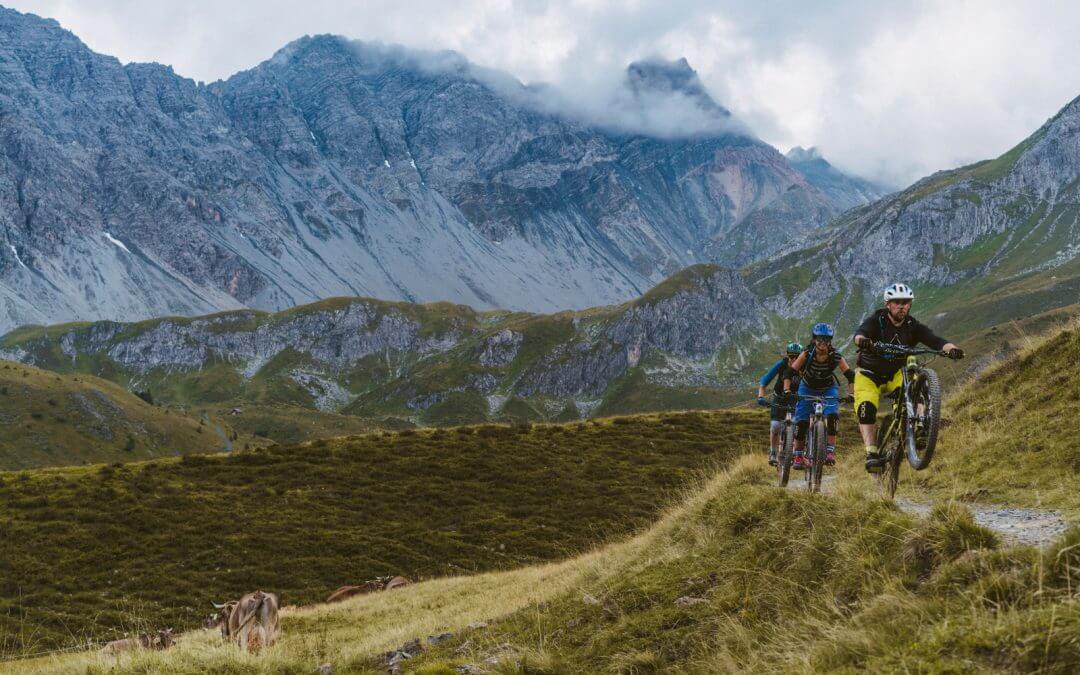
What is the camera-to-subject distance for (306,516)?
44.4 meters

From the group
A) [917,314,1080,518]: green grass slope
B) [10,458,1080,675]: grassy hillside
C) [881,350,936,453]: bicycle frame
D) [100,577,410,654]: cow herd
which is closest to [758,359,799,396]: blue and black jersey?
[881,350,936,453]: bicycle frame

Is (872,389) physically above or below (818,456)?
above

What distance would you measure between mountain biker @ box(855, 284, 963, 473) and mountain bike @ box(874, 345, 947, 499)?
217 mm

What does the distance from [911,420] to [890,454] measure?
101cm

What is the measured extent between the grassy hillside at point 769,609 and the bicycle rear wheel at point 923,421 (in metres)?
1.73

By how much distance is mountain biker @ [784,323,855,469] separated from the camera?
15.9 meters

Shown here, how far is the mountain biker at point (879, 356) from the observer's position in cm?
1376

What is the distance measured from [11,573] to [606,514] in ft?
100

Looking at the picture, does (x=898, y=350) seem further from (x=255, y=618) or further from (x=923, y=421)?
(x=255, y=618)

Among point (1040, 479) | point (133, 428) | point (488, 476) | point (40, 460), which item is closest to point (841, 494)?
point (1040, 479)

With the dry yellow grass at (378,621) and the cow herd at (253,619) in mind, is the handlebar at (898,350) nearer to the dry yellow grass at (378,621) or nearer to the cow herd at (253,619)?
the dry yellow grass at (378,621)

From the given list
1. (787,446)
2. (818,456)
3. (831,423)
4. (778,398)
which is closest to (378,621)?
(787,446)

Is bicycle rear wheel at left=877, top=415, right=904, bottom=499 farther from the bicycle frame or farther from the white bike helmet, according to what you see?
the white bike helmet

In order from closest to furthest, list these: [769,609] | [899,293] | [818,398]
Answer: [769,609]
[899,293]
[818,398]
